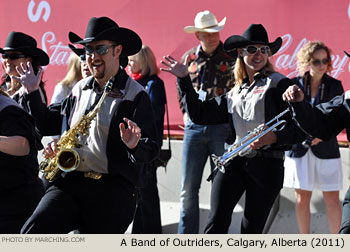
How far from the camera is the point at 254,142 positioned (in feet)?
16.8

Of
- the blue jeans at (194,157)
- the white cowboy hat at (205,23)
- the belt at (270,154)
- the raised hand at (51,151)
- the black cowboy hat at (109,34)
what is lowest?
the blue jeans at (194,157)

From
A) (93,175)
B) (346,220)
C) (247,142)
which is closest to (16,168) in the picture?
(93,175)

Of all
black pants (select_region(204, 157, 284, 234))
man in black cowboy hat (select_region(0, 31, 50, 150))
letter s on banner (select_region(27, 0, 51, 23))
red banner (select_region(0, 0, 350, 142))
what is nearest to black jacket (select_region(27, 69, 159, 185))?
black pants (select_region(204, 157, 284, 234))

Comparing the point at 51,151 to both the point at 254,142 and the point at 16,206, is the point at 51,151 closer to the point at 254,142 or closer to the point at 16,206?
the point at 16,206

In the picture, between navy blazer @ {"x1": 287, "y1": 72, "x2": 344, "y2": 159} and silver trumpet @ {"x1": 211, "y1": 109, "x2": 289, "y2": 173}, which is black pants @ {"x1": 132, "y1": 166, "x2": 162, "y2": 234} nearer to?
navy blazer @ {"x1": 287, "y1": 72, "x2": 344, "y2": 159}

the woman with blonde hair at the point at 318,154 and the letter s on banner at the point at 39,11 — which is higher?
the letter s on banner at the point at 39,11

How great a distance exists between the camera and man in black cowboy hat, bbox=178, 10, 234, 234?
6863mm

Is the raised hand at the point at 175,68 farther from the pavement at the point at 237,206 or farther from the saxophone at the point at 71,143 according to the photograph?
the pavement at the point at 237,206

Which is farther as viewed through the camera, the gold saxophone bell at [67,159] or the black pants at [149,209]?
the black pants at [149,209]

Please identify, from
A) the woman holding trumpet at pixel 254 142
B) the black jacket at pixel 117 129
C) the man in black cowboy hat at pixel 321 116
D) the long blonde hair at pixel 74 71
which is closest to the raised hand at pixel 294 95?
the man in black cowboy hat at pixel 321 116

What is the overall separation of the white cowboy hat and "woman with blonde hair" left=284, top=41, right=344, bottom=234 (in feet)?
3.24

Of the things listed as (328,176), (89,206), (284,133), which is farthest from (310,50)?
(89,206)

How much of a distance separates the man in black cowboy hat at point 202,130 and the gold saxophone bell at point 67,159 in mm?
2533

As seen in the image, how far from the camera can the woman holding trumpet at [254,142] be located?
5.20 meters
